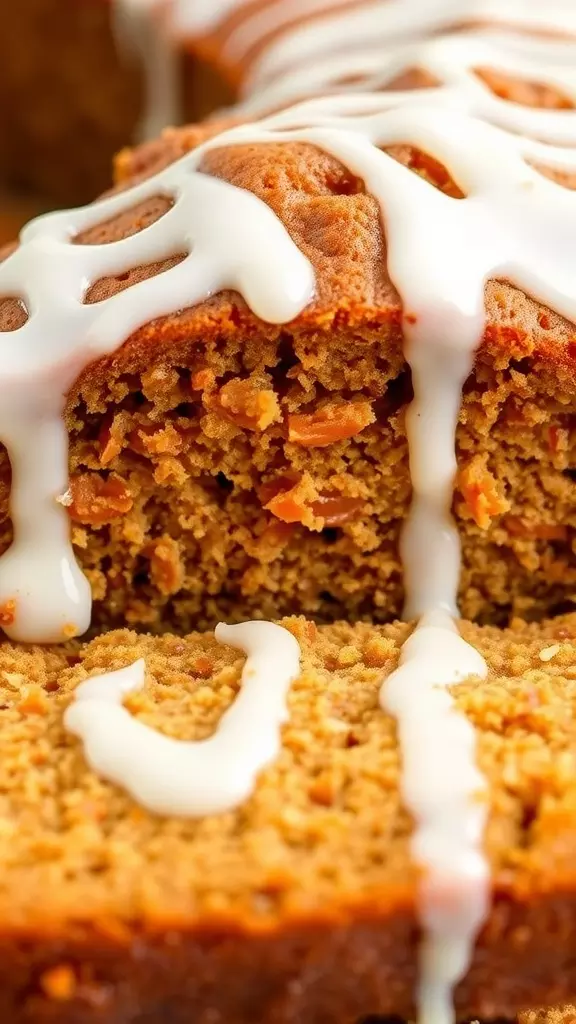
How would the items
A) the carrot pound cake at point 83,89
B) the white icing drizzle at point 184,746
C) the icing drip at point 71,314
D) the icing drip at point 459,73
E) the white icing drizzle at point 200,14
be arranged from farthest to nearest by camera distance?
the carrot pound cake at point 83,89 → the white icing drizzle at point 200,14 → the icing drip at point 459,73 → the icing drip at point 71,314 → the white icing drizzle at point 184,746

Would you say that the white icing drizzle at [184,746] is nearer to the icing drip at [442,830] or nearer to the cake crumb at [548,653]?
the icing drip at [442,830]

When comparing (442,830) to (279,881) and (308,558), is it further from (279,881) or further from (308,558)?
(308,558)

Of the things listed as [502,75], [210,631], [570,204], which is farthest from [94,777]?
[502,75]

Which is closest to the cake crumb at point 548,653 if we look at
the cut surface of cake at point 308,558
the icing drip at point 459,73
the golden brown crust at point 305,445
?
the cut surface of cake at point 308,558

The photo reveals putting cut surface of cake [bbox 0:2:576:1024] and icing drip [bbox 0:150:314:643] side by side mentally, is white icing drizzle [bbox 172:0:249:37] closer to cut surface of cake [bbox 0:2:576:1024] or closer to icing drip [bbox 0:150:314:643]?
cut surface of cake [bbox 0:2:576:1024]

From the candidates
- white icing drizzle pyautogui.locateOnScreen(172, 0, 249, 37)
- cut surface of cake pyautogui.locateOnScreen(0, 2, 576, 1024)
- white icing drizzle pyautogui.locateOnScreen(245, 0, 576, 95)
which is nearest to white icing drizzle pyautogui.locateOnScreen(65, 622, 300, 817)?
cut surface of cake pyautogui.locateOnScreen(0, 2, 576, 1024)
